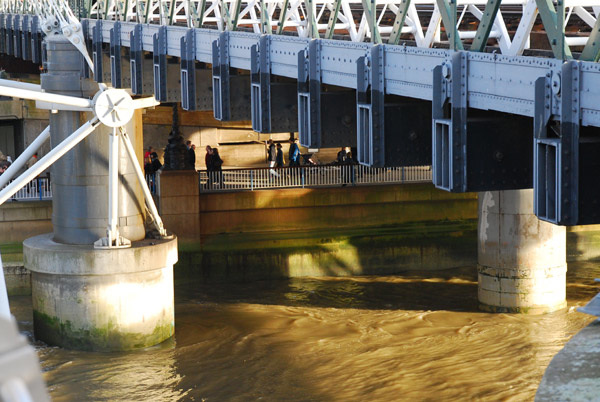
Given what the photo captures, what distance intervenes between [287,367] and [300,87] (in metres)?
8.05

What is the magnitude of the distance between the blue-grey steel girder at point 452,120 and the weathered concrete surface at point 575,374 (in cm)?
217

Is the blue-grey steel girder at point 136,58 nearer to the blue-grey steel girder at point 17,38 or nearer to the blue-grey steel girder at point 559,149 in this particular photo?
the blue-grey steel girder at point 559,149

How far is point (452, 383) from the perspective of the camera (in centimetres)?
2067

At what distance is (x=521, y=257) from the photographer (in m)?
25.8

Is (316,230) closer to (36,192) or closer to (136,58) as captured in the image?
(36,192)

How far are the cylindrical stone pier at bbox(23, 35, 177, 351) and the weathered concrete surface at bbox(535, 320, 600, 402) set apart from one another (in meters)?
13.7

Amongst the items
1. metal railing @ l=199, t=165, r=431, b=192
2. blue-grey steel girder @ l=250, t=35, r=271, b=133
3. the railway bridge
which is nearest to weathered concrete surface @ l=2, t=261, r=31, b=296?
metal railing @ l=199, t=165, r=431, b=192

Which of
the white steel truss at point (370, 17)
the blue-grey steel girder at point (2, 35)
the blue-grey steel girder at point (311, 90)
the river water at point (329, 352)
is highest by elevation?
the blue-grey steel girder at point (2, 35)

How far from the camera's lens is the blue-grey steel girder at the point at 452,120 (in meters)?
11.3

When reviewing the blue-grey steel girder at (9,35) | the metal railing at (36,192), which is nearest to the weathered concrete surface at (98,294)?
the metal railing at (36,192)

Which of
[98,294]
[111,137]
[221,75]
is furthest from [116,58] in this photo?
[221,75]

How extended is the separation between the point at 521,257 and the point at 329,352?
229 inches

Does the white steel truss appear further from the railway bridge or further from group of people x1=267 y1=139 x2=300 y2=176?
group of people x1=267 y1=139 x2=300 y2=176

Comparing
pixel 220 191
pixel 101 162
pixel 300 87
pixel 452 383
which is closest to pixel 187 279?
pixel 220 191
